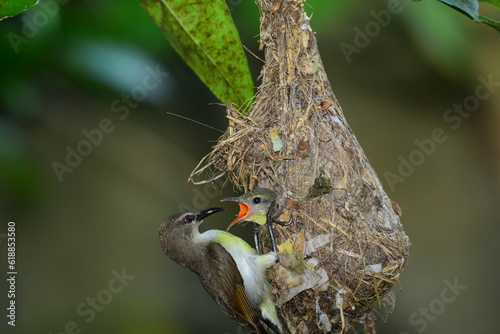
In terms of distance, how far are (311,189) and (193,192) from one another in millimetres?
3526

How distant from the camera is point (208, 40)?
6.37 ft

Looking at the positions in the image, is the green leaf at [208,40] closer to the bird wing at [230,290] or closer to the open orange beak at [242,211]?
the open orange beak at [242,211]

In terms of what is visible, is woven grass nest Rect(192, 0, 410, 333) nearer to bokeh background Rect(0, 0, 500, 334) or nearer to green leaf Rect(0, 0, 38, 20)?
green leaf Rect(0, 0, 38, 20)

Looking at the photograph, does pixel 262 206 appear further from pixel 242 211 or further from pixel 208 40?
pixel 208 40

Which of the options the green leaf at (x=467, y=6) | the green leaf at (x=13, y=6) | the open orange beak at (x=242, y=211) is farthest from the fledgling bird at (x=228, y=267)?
the green leaf at (x=13, y=6)

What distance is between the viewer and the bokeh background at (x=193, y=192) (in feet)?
19.5

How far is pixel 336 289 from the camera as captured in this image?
299cm

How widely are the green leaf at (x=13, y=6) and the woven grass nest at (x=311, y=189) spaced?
1.88 meters

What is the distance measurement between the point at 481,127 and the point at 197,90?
2.83m

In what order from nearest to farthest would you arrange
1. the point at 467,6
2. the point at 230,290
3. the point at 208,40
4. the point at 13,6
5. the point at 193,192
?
the point at 13,6 < the point at 467,6 < the point at 208,40 < the point at 230,290 < the point at 193,192

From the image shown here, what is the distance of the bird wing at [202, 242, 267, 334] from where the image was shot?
3.34m

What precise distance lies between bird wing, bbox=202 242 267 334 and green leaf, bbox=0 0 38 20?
229cm

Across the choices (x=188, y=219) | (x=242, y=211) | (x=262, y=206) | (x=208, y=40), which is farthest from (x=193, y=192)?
(x=208, y=40)

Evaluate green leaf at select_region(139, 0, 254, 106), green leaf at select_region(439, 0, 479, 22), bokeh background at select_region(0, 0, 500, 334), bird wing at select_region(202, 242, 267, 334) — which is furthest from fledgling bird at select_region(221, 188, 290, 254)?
bokeh background at select_region(0, 0, 500, 334)
